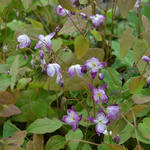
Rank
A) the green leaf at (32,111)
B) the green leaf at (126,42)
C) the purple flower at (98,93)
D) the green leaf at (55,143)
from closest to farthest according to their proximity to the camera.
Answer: the green leaf at (126,42) → the purple flower at (98,93) → the green leaf at (55,143) → the green leaf at (32,111)

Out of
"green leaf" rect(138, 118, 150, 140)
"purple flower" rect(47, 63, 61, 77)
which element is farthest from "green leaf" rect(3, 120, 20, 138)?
"green leaf" rect(138, 118, 150, 140)

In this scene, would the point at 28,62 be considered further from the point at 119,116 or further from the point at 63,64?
the point at 119,116

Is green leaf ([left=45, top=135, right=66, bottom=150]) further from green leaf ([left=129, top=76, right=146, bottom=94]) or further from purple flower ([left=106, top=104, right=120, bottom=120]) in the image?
green leaf ([left=129, top=76, right=146, bottom=94])

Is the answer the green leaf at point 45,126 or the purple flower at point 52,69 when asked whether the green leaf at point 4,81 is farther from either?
the purple flower at point 52,69

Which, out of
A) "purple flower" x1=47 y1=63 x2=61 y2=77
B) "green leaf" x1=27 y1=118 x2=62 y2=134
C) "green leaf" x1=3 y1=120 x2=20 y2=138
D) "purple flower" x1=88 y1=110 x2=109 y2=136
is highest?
"purple flower" x1=47 y1=63 x2=61 y2=77

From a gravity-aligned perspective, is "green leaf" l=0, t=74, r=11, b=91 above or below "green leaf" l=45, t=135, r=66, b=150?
above

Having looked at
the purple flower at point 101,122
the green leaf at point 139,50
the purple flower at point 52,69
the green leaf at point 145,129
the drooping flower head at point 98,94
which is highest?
the green leaf at point 139,50

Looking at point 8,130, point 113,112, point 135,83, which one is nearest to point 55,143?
point 8,130

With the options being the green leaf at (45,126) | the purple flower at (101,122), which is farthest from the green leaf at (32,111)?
the purple flower at (101,122)
